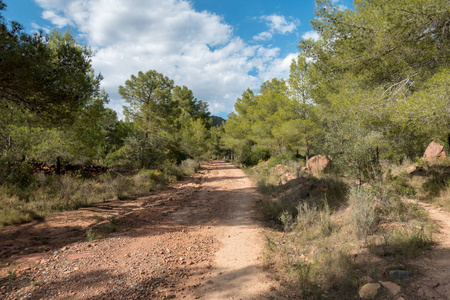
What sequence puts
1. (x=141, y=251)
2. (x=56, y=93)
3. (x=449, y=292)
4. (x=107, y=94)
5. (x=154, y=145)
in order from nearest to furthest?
(x=449, y=292), (x=141, y=251), (x=56, y=93), (x=107, y=94), (x=154, y=145)

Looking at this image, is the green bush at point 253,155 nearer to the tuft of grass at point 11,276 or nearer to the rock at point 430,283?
the rock at point 430,283

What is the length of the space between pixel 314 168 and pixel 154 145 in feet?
40.4

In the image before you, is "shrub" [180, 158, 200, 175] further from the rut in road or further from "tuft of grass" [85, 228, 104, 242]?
"tuft of grass" [85, 228, 104, 242]

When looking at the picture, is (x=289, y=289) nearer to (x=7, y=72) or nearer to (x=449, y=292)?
(x=449, y=292)

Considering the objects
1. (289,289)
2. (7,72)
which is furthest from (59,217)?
(289,289)

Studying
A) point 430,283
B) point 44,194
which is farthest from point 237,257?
point 44,194

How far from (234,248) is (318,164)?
35.7 ft

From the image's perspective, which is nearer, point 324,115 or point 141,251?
point 141,251

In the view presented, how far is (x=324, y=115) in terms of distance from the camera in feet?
51.1

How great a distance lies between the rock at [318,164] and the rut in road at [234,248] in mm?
5836

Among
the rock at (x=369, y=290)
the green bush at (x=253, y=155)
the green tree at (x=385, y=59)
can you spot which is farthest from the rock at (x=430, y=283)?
the green bush at (x=253, y=155)

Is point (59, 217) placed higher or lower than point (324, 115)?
lower

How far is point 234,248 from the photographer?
16.5 ft

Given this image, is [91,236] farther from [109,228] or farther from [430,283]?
[430,283]
